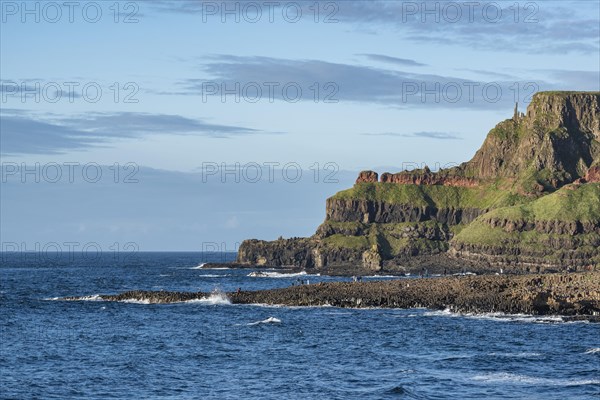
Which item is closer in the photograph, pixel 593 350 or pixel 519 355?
pixel 519 355

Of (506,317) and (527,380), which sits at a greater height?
(506,317)

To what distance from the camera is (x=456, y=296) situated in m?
120

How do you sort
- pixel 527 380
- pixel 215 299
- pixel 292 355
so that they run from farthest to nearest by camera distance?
pixel 215 299 → pixel 292 355 → pixel 527 380

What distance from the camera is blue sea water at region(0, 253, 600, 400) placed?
61.6 meters

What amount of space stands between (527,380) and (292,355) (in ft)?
69.1

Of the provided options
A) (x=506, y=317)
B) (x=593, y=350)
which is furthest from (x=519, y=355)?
(x=506, y=317)

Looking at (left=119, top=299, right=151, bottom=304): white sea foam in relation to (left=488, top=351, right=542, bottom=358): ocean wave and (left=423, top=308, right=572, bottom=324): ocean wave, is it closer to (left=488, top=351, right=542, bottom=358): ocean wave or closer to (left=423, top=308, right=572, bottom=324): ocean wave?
(left=423, top=308, right=572, bottom=324): ocean wave

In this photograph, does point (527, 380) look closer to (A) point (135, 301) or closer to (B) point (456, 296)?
(B) point (456, 296)

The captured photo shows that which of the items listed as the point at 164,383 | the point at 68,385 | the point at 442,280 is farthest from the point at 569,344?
the point at 442,280

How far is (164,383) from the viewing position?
212ft

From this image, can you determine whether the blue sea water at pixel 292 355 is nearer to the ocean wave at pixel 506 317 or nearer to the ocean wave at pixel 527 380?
the ocean wave at pixel 527 380

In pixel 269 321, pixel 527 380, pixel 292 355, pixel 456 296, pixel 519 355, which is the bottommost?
pixel 527 380

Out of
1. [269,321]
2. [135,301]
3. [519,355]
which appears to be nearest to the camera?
[519,355]

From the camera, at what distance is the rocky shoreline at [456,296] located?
107 metres
